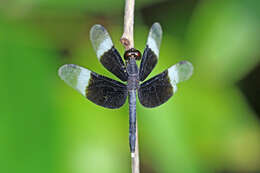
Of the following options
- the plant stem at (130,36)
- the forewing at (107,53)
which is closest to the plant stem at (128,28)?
the plant stem at (130,36)

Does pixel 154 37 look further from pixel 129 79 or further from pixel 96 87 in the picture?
pixel 96 87

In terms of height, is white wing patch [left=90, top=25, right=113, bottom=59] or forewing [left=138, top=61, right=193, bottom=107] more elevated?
white wing patch [left=90, top=25, right=113, bottom=59]

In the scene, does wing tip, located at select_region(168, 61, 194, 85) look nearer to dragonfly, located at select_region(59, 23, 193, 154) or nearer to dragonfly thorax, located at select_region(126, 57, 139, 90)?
dragonfly, located at select_region(59, 23, 193, 154)

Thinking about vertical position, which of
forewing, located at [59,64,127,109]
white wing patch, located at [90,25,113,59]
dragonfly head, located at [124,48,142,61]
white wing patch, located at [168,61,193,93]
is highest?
white wing patch, located at [90,25,113,59]

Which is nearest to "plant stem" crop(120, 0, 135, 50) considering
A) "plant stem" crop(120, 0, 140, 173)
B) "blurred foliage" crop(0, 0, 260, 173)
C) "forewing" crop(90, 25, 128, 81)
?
"plant stem" crop(120, 0, 140, 173)

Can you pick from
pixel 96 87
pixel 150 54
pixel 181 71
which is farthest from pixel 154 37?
pixel 96 87

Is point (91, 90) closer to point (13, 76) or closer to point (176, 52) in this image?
point (13, 76)

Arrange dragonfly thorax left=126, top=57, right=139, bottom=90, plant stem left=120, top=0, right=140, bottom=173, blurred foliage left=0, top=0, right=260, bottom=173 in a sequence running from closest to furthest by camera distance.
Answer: plant stem left=120, top=0, right=140, bottom=173 < dragonfly thorax left=126, top=57, right=139, bottom=90 < blurred foliage left=0, top=0, right=260, bottom=173

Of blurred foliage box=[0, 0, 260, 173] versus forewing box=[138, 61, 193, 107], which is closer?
forewing box=[138, 61, 193, 107]

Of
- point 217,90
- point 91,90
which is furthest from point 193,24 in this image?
point 91,90
